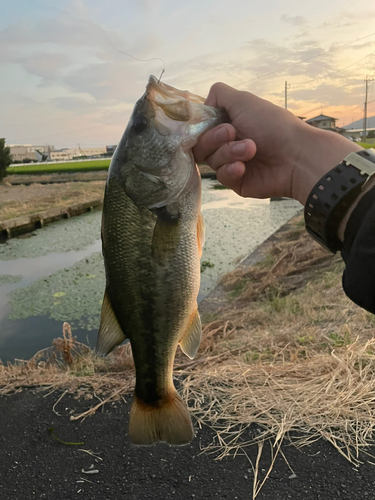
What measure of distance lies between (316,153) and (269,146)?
0.28 m

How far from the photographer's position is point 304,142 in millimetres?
2166

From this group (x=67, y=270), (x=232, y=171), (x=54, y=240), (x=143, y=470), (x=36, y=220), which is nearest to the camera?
(x=232, y=171)

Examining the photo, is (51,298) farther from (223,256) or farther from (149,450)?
(149,450)

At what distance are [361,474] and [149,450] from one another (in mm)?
1650

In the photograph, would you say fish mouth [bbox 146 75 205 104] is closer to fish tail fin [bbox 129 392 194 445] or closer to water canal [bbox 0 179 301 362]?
fish tail fin [bbox 129 392 194 445]

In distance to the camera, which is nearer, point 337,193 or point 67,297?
point 337,193

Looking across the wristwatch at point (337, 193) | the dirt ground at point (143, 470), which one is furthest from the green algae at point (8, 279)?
the wristwatch at point (337, 193)

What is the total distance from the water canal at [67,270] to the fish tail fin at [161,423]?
523 cm

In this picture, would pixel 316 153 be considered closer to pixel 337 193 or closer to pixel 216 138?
pixel 337 193

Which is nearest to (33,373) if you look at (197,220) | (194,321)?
(194,321)

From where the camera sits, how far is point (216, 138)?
6.42 ft

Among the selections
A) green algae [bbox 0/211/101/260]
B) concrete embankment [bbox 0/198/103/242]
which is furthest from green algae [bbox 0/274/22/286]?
concrete embankment [bbox 0/198/103/242]

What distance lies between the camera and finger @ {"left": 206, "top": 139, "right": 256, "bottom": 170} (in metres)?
1.97

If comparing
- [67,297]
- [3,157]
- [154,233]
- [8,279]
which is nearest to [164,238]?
[154,233]
